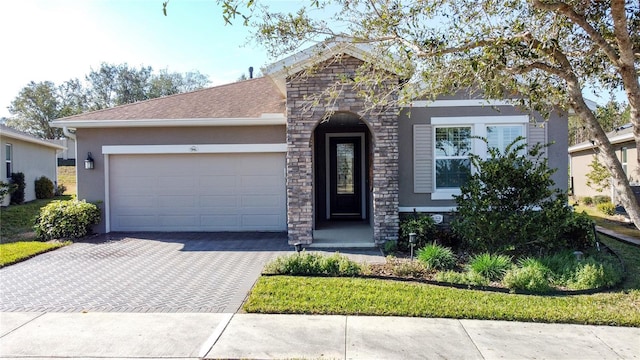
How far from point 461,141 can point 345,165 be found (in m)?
4.13

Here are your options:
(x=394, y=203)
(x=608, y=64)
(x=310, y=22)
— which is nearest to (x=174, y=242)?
(x=394, y=203)

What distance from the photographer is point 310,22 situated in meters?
6.67

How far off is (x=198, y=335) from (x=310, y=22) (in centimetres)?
504

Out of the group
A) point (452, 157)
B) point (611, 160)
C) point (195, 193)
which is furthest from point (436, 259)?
point (195, 193)

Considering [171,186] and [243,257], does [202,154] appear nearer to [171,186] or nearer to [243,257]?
[171,186]

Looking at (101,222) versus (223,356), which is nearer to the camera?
(223,356)

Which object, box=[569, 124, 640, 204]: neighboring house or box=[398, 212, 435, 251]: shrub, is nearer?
box=[398, 212, 435, 251]: shrub

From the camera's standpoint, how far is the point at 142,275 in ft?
23.7

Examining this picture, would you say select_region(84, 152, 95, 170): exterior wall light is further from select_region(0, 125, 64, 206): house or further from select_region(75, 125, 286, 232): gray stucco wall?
select_region(0, 125, 64, 206): house

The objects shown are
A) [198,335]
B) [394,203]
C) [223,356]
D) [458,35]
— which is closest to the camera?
[223,356]

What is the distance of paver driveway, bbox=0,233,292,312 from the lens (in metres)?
5.76

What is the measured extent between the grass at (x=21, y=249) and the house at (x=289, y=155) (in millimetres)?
1847

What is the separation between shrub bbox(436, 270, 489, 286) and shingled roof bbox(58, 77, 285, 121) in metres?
6.66

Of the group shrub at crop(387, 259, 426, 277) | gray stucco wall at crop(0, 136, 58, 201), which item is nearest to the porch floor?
shrub at crop(387, 259, 426, 277)
